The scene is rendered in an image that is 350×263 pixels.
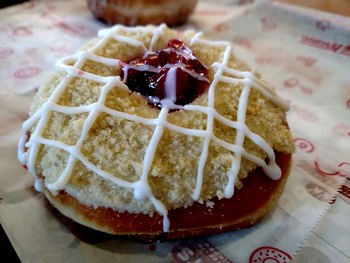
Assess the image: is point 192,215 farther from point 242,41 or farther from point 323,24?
point 323,24

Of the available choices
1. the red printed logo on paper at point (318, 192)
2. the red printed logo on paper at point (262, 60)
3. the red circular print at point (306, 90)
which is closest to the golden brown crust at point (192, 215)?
the red printed logo on paper at point (318, 192)

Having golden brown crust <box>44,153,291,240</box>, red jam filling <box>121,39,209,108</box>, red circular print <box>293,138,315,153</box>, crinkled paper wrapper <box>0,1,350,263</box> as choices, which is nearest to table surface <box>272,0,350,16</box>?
crinkled paper wrapper <box>0,1,350,263</box>

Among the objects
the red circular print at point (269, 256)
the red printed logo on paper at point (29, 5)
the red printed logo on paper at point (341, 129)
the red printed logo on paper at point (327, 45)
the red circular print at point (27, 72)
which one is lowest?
the red circular print at point (27, 72)

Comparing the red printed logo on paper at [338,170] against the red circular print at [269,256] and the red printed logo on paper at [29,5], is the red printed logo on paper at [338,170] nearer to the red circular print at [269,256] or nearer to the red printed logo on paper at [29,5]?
the red circular print at [269,256]

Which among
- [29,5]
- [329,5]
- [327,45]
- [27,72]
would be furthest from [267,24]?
[29,5]

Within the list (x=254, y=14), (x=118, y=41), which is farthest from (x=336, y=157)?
(x=254, y=14)

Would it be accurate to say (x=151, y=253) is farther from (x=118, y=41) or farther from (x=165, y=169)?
(x=118, y=41)

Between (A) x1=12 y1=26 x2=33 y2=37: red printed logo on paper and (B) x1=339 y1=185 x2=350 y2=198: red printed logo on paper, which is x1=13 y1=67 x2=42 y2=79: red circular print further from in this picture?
(B) x1=339 y1=185 x2=350 y2=198: red printed logo on paper
